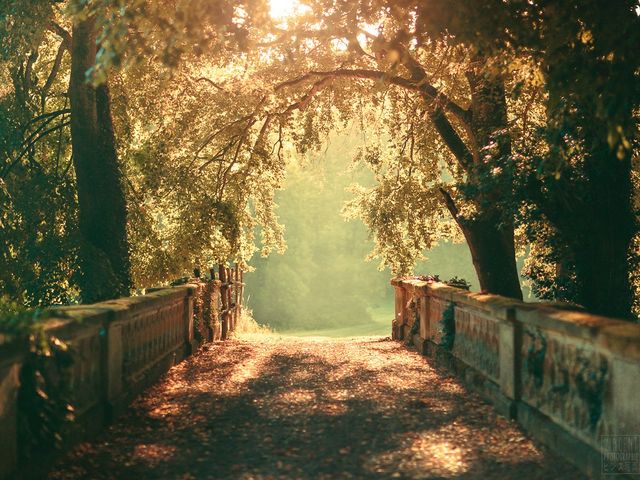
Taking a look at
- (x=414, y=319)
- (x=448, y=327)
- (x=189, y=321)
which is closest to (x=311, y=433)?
(x=448, y=327)

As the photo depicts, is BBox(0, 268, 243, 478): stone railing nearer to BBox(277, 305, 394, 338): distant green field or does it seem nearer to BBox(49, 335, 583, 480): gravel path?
BBox(49, 335, 583, 480): gravel path

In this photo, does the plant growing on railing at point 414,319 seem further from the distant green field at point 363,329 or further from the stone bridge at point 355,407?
the distant green field at point 363,329

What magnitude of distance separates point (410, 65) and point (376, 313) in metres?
61.8

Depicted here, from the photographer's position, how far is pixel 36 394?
567cm

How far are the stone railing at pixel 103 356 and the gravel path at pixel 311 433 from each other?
25 cm

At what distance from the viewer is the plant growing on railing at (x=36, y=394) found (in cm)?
558

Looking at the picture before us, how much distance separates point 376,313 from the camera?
252 ft

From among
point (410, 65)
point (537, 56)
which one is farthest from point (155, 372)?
point (410, 65)

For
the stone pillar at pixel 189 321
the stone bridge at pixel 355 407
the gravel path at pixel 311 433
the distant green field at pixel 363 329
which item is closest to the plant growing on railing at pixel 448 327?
the stone bridge at pixel 355 407

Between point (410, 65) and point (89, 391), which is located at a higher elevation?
point (410, 65)

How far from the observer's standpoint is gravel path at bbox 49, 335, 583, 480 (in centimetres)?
634

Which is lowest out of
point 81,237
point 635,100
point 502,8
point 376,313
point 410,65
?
point 376,313

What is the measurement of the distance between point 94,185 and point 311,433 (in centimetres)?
837

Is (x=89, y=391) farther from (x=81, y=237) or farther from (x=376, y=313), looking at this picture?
(x=376, y=313)
